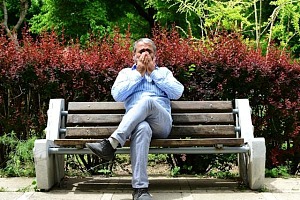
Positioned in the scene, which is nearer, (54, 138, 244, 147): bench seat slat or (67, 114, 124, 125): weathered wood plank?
(54, 138, 244, 147): bench seat slat

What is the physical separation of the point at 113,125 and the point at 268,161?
2.12m

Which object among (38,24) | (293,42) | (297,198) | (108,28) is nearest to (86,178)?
(297,198)

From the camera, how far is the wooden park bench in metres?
5.35

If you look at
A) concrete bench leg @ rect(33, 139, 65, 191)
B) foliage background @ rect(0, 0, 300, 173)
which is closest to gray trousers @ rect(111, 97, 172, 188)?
concrete bench leg @ rect(33, 139, 65, 191)

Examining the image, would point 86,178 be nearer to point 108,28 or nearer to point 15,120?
point 15,120

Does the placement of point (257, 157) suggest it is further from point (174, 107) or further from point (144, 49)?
point (144, 49)

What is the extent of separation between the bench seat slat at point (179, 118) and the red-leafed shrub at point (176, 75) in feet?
2.04

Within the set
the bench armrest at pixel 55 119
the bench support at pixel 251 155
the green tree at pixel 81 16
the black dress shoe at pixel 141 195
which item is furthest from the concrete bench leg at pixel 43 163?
the green tree at pixel 81 16

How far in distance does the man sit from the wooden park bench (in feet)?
0.71

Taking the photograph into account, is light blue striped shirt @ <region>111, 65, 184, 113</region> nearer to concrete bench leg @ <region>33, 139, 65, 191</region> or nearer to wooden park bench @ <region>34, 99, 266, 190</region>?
wooden park bench @ <region>34, 99, 266, 190</region>

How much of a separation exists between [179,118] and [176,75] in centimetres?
74

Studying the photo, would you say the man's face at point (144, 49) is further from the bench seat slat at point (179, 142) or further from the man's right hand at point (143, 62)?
the bench seat slat at point (179, 142)

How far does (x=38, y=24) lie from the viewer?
23.9 m

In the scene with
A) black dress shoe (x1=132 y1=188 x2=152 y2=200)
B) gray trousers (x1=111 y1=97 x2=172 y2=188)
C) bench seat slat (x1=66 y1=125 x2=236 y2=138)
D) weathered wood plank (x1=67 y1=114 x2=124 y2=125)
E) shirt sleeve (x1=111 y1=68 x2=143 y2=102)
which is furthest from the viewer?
weathered wood plank (x1=67 y1=114 x2=124 y2=125)
